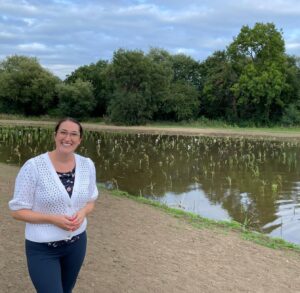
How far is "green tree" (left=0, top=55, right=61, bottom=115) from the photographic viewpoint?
53.2m

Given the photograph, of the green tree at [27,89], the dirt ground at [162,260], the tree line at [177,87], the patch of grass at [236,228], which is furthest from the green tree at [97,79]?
the dirt ground at [162,260]

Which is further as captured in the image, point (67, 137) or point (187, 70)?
point (187, 70)

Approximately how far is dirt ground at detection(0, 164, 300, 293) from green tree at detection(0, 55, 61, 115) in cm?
4715

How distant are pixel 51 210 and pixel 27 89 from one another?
173 ft

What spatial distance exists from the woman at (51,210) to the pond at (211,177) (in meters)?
6.45

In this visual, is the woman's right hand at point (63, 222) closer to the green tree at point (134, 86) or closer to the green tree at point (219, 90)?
the green tree at point (134, 86)

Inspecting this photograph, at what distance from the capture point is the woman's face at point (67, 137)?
313 centimetres

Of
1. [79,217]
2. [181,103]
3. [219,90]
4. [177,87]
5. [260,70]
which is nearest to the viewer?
[79,217]

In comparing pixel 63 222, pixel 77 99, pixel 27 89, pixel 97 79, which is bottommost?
pixel 63 222

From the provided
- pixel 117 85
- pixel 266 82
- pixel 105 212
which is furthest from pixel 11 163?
pixel 266 82

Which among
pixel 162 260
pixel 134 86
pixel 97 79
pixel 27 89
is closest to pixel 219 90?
pixel 134 86

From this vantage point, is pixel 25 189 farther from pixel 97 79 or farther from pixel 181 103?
pixel 97 79

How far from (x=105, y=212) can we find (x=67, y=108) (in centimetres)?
4301

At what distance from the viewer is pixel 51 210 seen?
3020 mm
